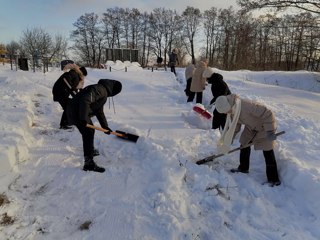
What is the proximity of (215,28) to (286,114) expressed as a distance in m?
40.0

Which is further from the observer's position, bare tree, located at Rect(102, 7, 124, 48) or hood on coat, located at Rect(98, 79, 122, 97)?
bare tree, located at Rect(102, 7, 124, 48)

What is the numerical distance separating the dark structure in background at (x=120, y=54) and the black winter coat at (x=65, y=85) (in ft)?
73.6

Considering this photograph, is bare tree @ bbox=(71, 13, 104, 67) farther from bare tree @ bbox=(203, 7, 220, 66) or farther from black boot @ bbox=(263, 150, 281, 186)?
black boot @ bbox=(263, 150, 281, 186)

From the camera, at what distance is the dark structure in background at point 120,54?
28188mm

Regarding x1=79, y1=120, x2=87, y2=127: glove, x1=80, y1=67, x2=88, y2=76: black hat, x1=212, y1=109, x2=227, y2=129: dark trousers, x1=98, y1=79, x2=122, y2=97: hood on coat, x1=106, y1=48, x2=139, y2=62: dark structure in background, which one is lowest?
x1=212, y1=109, x2=227, y2=129: dark trousers

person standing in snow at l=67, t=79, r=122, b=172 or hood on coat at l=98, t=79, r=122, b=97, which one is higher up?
hood on coat at l=98, t=79, r=122, b=97

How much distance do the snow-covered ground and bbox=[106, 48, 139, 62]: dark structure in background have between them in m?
22.2

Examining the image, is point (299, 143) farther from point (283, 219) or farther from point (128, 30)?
point (128, 30)

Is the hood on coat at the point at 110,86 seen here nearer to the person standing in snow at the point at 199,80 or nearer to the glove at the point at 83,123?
the glove at the point at 83,123

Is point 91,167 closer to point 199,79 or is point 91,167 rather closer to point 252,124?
point 252,124

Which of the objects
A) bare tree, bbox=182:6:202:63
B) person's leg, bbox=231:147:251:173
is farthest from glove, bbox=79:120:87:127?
bare tree, bbox=182:6:202:63

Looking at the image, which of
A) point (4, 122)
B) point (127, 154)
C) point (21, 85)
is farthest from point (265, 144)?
point (21, 85)

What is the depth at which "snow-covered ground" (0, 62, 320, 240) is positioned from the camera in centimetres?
337

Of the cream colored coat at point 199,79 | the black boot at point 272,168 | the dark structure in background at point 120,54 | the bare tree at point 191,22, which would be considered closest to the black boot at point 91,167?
the black boot at point 272,168
